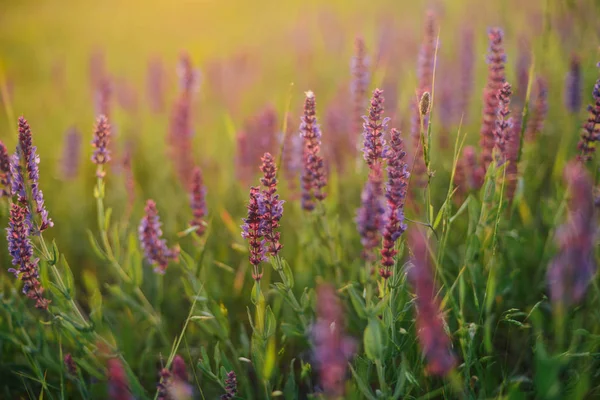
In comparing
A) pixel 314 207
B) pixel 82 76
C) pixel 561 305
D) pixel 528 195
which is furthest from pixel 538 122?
pixel 82 76

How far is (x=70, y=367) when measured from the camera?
2180mm

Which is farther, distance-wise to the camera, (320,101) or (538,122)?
(320,101)

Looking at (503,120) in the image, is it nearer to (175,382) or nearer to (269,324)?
(269,324)

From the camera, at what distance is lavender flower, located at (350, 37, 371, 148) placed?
2.87 m

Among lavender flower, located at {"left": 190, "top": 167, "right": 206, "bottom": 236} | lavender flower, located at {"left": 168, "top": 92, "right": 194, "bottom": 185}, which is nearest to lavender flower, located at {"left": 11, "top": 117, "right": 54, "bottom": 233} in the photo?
lavender flower, located at {"left": 190, "top": 167, "right": 206, "bottom": 236}

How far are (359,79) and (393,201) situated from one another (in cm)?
147

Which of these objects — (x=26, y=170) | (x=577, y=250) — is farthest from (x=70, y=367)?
(x=577, y=250)

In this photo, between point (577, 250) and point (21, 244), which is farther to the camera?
point (21, 244)

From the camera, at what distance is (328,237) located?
2545 mm

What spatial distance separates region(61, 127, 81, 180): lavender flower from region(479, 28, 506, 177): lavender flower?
318 centimetres

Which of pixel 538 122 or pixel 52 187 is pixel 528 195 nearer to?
pixel 538 122

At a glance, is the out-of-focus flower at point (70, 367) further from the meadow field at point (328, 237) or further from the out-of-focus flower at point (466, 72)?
the out-of-focus flower at point (466, 72)

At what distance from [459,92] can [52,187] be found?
3.73 metres

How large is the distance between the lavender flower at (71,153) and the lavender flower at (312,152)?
8.34 ft
